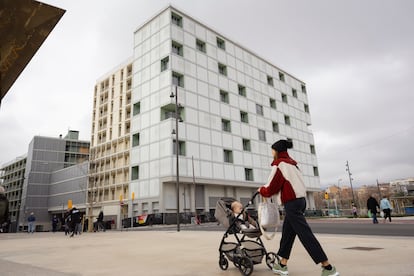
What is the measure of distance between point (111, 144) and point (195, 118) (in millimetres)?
17226

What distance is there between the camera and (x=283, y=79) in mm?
53156

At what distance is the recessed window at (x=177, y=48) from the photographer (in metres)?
36.6

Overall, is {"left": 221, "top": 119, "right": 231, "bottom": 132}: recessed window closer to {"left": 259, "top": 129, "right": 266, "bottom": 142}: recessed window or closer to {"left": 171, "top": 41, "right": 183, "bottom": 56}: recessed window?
{"left": 259, "top": 129, "right": 266, "bottom": 142}: recessed window

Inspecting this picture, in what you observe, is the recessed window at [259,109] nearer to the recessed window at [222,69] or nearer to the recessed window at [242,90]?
the recessed window at [242,90]

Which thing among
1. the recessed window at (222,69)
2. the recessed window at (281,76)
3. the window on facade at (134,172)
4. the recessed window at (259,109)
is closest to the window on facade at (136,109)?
the window on facade at (134,172)

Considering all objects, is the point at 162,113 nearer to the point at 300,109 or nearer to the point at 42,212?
the point at 300,109

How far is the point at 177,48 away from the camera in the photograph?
37.6 meters

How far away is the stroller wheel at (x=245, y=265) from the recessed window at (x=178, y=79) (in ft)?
107

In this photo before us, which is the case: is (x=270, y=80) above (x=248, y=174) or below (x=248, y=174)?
above

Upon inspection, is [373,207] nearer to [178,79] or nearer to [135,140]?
[178,79]

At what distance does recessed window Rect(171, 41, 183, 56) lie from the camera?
A: 120 ft

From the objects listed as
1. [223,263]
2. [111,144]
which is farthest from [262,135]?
[223,263]

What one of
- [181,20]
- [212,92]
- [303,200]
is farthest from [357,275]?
[181,20]

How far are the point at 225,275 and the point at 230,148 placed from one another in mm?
34670
